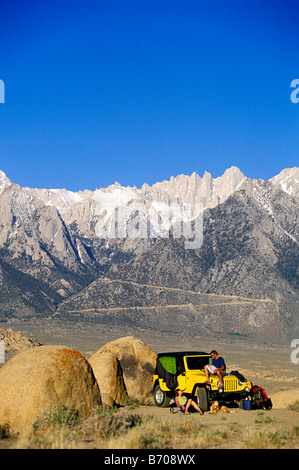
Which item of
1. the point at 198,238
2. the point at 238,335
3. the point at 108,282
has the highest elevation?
the point at 198,238

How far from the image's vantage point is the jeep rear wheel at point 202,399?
17703 millimetres

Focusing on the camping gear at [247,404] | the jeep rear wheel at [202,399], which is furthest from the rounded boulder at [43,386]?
the camping gear at [247,404]

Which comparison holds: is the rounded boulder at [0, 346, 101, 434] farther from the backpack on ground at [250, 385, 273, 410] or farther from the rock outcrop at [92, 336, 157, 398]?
the rock outcrop at [92, 336, 157, 398]

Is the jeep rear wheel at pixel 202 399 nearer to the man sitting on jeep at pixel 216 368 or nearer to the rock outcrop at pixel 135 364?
the man sitting on jeep at pixel 216 368

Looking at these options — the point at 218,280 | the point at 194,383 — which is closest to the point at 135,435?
the point at 194,383

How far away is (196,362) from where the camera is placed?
1948 centimetres

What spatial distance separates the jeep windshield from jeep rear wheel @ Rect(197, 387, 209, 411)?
4.60 ft

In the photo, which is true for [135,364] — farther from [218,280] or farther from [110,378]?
[218,280]

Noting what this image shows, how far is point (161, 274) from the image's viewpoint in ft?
490

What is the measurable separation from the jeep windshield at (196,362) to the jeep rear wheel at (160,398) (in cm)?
142

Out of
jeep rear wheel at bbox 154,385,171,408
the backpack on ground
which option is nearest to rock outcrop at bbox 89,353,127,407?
jeep rear wheel at bbox 154,385,171,408

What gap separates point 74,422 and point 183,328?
362ft
